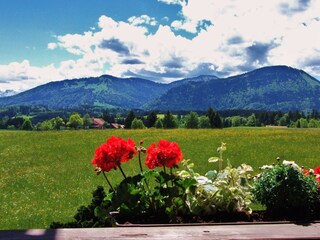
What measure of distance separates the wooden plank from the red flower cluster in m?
1.06

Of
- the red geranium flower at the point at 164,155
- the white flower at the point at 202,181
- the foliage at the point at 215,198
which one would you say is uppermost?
the red geranium flower at the point at 164,155

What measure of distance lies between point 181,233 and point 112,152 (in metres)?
1.49

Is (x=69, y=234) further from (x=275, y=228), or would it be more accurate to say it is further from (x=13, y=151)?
(x=13, y=151)

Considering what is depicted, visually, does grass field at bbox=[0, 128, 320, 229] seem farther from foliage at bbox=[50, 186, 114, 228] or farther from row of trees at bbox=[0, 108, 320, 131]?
row of trees at bbox=[0, 108, 320, 131]

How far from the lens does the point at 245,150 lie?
84.0 feet

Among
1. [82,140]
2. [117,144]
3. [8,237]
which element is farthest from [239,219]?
[82,140]

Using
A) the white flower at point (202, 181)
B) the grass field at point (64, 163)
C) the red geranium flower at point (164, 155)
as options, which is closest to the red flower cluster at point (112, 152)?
the red geranium flower at point (164, 155)

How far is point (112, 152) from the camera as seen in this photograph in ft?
16.8

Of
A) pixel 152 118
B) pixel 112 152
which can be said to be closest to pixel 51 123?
pixel 152 118

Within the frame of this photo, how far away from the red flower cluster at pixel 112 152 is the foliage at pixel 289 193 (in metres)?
1.87

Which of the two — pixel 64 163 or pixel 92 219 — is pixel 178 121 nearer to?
pixel 64 163

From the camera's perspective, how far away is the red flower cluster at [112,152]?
202 inches

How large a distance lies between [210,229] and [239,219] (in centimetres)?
93

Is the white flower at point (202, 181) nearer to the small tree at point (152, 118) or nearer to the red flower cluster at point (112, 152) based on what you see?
the red flower cluster at point (112, 152)
